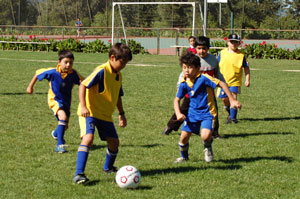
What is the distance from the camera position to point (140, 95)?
13.3m

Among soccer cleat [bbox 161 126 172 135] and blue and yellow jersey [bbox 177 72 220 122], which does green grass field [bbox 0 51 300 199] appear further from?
blue and yellow jersey [bbox 177 72 220 122]

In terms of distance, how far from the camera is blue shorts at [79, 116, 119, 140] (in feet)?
18.1

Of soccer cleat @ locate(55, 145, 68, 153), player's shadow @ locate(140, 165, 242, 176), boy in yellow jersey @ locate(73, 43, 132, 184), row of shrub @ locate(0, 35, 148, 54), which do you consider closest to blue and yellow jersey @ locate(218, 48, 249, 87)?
player's shadow @ locate(140, 165, 242, 176)

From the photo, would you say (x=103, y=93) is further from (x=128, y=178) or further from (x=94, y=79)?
(x=128, y=178)

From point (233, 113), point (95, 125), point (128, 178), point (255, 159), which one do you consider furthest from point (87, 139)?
point (233, 113)

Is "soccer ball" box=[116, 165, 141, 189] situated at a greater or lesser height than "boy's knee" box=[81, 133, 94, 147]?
lesser

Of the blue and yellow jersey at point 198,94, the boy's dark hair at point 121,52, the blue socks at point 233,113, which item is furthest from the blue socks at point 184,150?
the blue socks at point 233,113

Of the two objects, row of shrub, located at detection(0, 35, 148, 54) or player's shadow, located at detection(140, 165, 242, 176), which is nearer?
player's shadow, located at detection(140, 165, 242, 176)

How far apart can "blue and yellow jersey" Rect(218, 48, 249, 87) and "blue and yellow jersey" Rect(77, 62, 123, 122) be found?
4.59 metres

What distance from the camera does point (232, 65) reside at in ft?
32.0

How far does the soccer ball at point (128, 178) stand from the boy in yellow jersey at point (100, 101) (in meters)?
0.40

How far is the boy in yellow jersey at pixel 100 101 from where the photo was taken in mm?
5371

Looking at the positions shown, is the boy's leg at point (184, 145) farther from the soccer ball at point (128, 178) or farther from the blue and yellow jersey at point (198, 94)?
the soccer ball at point (128, 178)

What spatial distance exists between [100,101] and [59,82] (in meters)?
1.92
